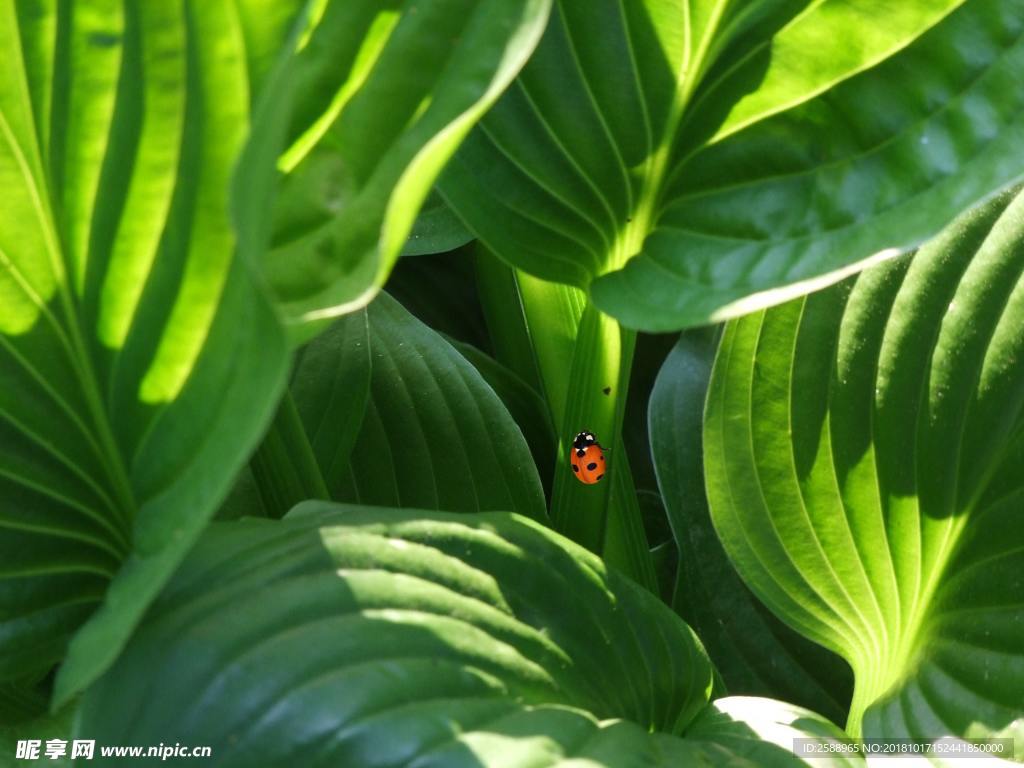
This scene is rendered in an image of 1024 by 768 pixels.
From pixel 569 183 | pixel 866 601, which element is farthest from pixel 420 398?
pixel 866 601

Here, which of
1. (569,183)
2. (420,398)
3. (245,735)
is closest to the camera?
(245,735)

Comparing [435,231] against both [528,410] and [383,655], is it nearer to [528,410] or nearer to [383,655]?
[528,410]

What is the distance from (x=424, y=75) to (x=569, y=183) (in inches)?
7.9

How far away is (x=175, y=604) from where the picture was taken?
0.50 metres

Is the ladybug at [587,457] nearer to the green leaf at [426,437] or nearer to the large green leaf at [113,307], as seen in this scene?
the green leaf at [426,437]

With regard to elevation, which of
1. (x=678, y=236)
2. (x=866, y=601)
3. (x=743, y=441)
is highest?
(x=678, y=236)

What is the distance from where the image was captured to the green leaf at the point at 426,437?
84cm

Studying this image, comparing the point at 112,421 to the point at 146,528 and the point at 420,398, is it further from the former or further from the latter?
the point at 420,398

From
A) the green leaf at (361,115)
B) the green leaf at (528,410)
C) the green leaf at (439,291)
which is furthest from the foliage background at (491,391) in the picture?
the green leaf at (439,291)

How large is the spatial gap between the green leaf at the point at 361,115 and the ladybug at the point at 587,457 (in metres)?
0.29

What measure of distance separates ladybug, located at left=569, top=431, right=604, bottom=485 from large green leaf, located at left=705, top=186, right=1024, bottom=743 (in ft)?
0.24

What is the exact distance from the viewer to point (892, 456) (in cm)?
71

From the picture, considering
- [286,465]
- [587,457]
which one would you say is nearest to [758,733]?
[587,457]

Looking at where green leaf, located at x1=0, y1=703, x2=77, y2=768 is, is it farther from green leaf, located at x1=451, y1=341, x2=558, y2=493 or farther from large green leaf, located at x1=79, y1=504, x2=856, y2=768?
green leaf, located at x1=451, y1=341, x2=558, y2=493
